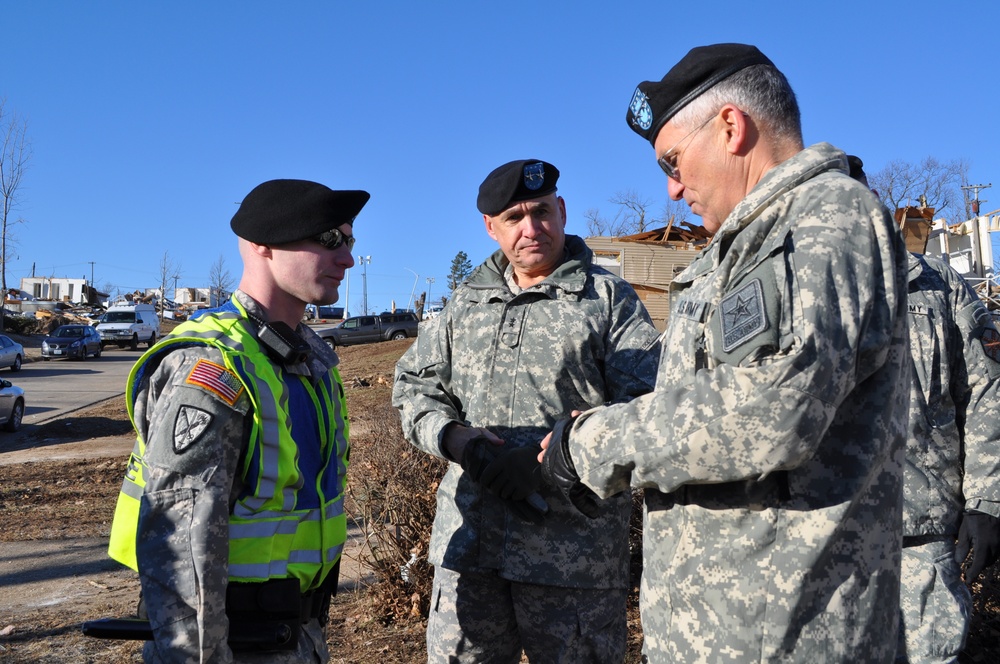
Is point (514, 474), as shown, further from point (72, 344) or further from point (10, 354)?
point (72, 344)

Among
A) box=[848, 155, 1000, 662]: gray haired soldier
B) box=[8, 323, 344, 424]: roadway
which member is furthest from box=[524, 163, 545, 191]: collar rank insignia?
box=[8, 323, 344, 424]: roadway

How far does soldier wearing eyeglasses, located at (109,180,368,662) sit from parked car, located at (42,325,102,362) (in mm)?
34566

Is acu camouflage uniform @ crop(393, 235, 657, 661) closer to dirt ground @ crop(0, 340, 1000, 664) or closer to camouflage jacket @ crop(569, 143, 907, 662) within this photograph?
camouflage jacket @ crop(569, 143, 907, 662)

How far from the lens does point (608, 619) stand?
2.90 meters

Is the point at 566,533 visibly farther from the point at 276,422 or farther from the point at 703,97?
the point at 703,97

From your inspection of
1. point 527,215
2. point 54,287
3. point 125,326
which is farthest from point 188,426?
point 54,287

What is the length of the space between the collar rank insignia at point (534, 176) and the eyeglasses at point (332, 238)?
2.93 ft

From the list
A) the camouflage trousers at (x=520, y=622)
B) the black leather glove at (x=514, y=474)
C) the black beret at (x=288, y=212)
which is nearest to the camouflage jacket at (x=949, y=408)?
the camouflage trousers at (x=520, y=622)

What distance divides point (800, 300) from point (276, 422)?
1280mm

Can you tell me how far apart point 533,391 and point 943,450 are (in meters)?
1.67

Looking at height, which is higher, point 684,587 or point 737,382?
point 737,382

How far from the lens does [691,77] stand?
2049 millimetres

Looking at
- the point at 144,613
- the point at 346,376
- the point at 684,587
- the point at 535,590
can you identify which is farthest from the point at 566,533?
the point at 346,376

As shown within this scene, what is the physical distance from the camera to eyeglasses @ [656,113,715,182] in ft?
6.76
